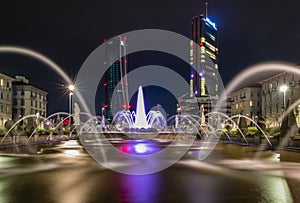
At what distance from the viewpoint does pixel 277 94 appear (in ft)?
305

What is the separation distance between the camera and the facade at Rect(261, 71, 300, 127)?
3217 inches

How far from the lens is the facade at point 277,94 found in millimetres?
81706

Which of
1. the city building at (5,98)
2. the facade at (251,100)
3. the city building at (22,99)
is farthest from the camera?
the facade at (251,100)

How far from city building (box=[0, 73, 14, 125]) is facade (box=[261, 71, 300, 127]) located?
82.2 metres

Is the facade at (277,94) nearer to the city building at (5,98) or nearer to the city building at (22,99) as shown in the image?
the city building at (5,98)

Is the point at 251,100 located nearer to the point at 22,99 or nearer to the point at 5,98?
the point at 22,99

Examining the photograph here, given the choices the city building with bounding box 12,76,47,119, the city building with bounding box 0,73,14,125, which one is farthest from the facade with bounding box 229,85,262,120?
the city building with bounding box 0,73,14,125

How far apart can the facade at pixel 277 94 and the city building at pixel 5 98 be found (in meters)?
82.2

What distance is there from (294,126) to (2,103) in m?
87.6

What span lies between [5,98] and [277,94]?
86328 mm

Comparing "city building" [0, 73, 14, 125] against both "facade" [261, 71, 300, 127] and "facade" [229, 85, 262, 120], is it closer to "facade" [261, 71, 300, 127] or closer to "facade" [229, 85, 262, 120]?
"facade" [261, 71, 300, 127]

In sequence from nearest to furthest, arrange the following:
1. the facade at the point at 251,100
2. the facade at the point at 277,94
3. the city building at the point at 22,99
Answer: the facade at the point at 277,94 → the city building at the point at 22,99 → the facade at the point at 251,100

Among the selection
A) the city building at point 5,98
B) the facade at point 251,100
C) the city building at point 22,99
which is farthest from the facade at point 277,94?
the city building at point 22,99

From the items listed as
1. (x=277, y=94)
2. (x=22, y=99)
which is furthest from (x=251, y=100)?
(x=22, y=99)
